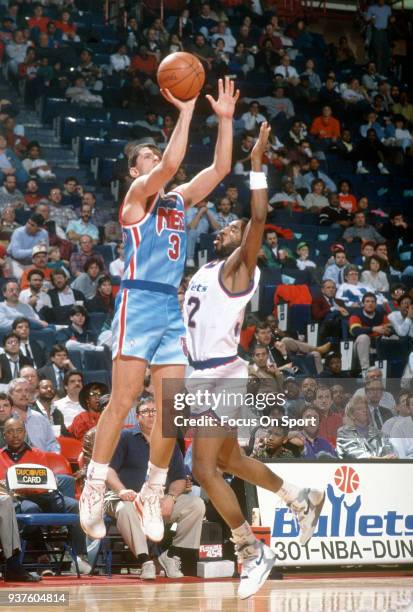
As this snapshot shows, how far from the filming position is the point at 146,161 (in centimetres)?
648

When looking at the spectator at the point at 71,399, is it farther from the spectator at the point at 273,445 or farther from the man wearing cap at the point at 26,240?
the man wearing cap at the point at 26,240

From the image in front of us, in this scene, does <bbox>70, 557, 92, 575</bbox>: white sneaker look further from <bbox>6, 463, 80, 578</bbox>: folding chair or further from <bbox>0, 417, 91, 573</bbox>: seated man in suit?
<bbox>6, 463, 80, 578</bbox>: folding chair

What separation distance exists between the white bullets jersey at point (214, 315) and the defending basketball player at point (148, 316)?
371 millimetres

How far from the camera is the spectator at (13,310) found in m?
12.7

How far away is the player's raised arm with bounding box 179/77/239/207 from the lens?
20.9ft

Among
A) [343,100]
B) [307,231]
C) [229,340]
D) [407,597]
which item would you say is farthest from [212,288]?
[343,100]

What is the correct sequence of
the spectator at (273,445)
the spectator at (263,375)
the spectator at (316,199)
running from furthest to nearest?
1. the spectator at (316,199)
2. the spectator at (263,375)
3. the spectator at (273,445)

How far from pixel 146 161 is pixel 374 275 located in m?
10.4

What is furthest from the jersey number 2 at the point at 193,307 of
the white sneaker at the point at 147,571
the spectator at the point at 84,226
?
the spectator at the point at 84,226

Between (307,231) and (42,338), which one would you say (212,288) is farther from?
(307,231)

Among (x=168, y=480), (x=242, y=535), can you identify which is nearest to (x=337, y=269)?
(x=168, y=480)

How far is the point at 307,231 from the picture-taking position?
17.4 meters

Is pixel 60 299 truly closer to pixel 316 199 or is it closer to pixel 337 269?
pixel 337 269

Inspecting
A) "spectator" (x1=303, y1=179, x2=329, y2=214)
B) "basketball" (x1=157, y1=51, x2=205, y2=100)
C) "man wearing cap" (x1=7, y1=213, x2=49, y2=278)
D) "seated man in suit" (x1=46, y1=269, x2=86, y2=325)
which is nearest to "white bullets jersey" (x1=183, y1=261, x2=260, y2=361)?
"basketball" (x1=157, y1=51, x2=205, y2=100)
